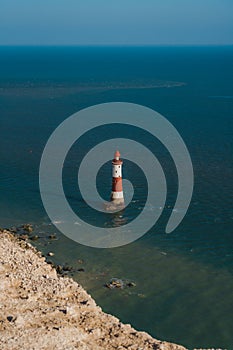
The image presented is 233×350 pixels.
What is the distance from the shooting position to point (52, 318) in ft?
77.0

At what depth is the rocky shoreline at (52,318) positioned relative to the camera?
2173 cm

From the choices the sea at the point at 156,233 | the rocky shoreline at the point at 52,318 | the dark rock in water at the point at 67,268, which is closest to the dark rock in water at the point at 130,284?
the sea at the point at 156,233

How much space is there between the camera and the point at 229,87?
421 feet

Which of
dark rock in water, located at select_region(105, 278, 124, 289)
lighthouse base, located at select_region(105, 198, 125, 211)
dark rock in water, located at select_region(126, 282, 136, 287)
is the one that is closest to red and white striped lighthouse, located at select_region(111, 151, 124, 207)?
lighthouse base, located at select_region(105, 198, 125, 211)

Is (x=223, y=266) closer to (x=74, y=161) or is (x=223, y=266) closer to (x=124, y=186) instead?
(x=124, y=186)

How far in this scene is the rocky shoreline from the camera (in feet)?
71.3

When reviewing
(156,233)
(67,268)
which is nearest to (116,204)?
(156,233)

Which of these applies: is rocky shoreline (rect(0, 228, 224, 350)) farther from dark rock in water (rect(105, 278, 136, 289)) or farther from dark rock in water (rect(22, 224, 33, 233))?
dark rock in water (rect(22, 224, 33, 233))

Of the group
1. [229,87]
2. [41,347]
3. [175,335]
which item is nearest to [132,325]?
[175,335]

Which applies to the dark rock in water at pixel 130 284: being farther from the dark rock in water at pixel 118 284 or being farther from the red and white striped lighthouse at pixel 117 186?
the red and white striped lighthouse at pixel 117 186

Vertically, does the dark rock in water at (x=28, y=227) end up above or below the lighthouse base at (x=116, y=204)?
below

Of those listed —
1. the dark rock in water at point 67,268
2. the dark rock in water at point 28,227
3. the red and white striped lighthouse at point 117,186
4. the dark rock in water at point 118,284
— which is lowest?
the dark rock in water at point 118,284

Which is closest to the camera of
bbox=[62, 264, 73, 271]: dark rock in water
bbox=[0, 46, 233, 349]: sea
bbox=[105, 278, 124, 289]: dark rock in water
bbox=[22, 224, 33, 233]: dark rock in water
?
bbox=[0, 46, 233, 349]: sea

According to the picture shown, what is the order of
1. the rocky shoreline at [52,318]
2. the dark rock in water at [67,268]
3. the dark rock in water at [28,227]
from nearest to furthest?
the rocky shoreline at [52,318] → the dark rock in water at [67,268] → the dark rock in water at [28,227]
